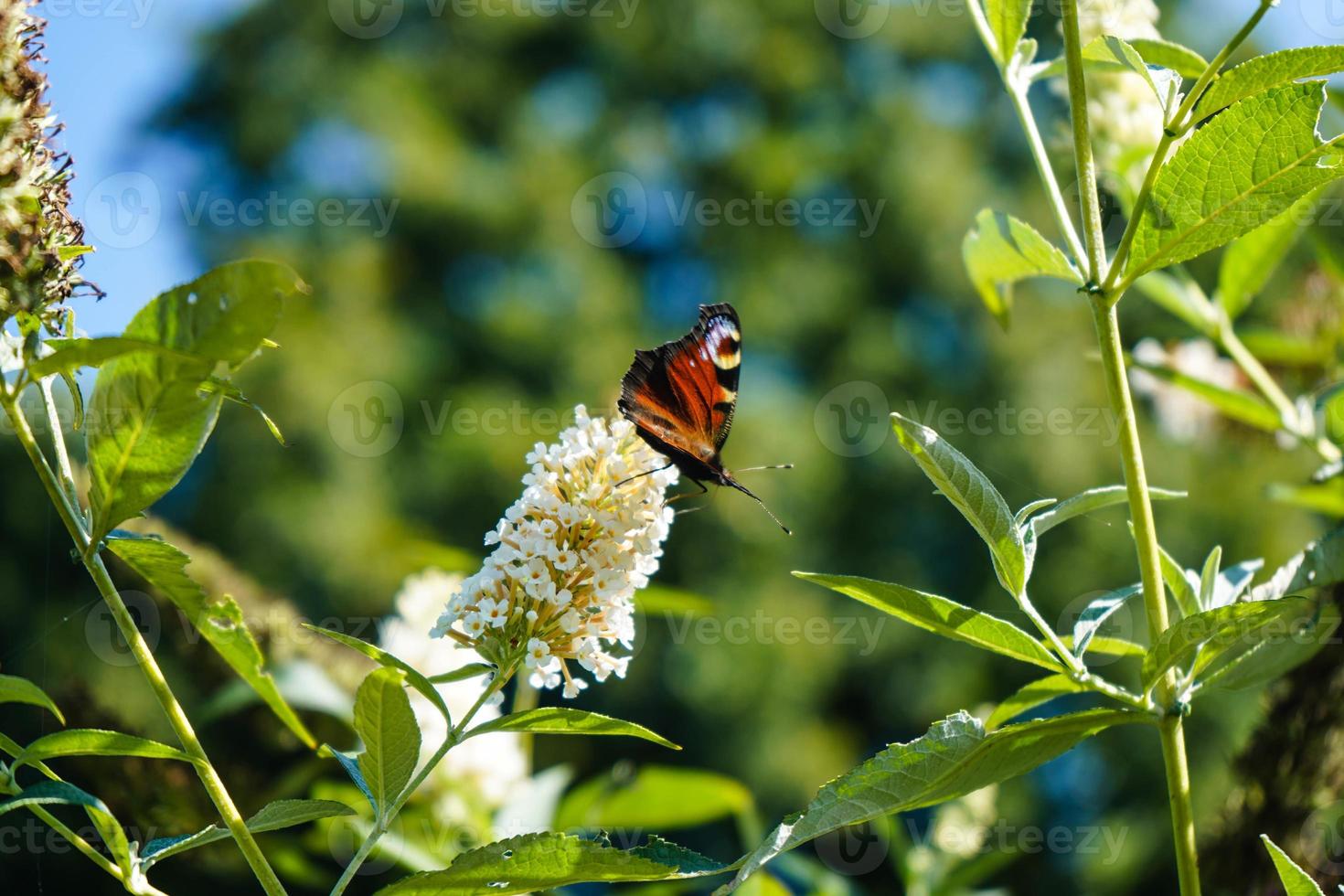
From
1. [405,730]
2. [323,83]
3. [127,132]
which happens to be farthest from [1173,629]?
[127,132]

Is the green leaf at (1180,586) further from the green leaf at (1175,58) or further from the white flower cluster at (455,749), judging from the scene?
the white flower cluster at (455,749)

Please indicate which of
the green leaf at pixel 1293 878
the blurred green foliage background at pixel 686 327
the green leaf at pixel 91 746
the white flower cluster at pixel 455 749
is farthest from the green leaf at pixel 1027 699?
the blurred green foliage background at pixel 686 327

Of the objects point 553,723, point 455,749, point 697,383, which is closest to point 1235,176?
point 553,723

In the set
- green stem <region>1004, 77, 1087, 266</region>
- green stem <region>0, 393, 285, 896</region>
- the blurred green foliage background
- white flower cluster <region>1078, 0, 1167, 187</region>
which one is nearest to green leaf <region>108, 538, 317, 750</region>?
green stem <region>0, 393, 285, 896</region>

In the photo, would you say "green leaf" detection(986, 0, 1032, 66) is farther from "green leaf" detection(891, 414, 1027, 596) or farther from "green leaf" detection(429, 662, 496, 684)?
"green leaf" detection(429, 662, 496, 684)

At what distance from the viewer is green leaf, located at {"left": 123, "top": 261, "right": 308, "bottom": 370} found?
1.71 feet

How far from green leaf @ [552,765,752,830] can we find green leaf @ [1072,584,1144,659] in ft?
2.27

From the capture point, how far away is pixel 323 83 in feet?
28.3

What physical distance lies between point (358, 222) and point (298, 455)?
2.07m

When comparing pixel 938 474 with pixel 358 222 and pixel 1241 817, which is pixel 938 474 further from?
pixel 358 222

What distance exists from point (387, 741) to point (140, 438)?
0.23 m

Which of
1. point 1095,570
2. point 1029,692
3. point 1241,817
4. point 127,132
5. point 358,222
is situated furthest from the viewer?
point 127,132

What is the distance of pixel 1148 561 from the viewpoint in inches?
25.6

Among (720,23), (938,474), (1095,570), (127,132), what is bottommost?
(1095,570)
